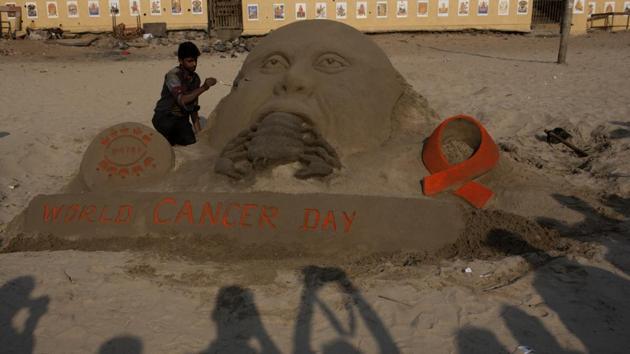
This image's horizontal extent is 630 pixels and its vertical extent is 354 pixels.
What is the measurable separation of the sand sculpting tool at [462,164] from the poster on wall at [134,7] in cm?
1167

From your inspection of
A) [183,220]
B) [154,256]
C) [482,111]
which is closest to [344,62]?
[183,220]

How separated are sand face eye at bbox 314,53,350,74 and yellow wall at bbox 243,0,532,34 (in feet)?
31.7

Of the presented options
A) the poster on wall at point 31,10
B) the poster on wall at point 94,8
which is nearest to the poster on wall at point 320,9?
the poster on wall at point 94,8

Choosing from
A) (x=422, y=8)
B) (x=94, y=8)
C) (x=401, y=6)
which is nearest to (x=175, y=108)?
(x=401, y=6)

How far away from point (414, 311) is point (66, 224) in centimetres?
228

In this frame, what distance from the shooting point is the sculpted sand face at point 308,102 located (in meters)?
3.82

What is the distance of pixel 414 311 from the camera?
2.66 metres

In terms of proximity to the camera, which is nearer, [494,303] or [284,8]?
[494,303]

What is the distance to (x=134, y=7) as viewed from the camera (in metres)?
13.9

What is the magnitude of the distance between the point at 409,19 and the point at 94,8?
756 centimetres

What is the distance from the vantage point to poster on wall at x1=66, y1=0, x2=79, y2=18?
45.5 ft

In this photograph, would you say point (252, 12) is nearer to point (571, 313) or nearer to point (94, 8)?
point (94, 8)

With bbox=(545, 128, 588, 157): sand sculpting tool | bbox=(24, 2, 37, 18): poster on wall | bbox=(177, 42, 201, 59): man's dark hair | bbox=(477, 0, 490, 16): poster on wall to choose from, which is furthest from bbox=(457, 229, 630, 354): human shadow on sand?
bbox=(24, 2, 37, 18): poster on wall

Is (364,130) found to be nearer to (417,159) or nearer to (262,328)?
(417,159)
